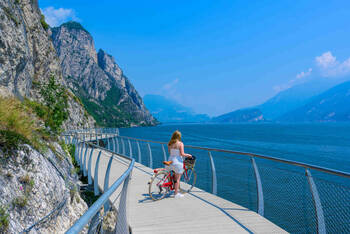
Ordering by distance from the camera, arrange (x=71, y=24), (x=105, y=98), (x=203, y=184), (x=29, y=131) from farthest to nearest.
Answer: (x=71, y=24) → (x=105, y=98) → (x=203, y=184) → (x=29, y=131)

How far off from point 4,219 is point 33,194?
1.30m

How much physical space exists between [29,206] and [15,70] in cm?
1961

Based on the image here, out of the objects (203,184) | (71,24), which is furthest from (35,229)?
(71,24)

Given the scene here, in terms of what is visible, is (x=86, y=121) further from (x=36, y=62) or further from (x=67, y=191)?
(x=67, y=191)

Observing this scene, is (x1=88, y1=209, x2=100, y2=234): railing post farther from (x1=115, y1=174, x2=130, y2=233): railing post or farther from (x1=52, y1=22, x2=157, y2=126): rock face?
(x1=52, y1=22, x2=157, y2=126): rock face

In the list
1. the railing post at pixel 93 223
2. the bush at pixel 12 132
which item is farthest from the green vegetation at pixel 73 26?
the railing post at pixel 93 223

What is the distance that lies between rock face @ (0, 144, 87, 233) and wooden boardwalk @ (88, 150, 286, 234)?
1814 millimetres

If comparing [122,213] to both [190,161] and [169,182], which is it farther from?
[190,161]

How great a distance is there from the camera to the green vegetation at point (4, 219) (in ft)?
13.7

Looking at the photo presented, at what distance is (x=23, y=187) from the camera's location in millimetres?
5359

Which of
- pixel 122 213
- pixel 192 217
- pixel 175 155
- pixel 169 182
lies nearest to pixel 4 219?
pixel 122 213

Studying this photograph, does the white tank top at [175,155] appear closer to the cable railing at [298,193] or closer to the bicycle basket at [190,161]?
the bicycle basket at [190,161]

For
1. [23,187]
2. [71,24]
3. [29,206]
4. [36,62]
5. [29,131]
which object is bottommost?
[29,206]

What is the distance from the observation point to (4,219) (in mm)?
4285
